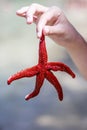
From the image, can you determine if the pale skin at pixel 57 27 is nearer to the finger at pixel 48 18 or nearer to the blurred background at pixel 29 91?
the finger at pixel 48 18

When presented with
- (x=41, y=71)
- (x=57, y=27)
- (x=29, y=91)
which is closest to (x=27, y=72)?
(x=41, y=71)

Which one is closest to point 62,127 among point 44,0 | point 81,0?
point 81,0

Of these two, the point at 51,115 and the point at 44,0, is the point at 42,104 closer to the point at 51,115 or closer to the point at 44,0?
the point at 51,115

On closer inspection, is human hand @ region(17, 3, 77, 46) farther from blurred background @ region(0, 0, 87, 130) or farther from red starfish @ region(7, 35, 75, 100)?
blurred background @ region(0, 0, 87, 130)

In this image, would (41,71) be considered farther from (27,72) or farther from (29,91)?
(29,91)

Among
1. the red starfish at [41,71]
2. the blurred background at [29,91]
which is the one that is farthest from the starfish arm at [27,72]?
the blurred background at [29,91]

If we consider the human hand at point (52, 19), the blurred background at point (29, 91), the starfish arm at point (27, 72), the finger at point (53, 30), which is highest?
the blurred background at point (29, 91)
